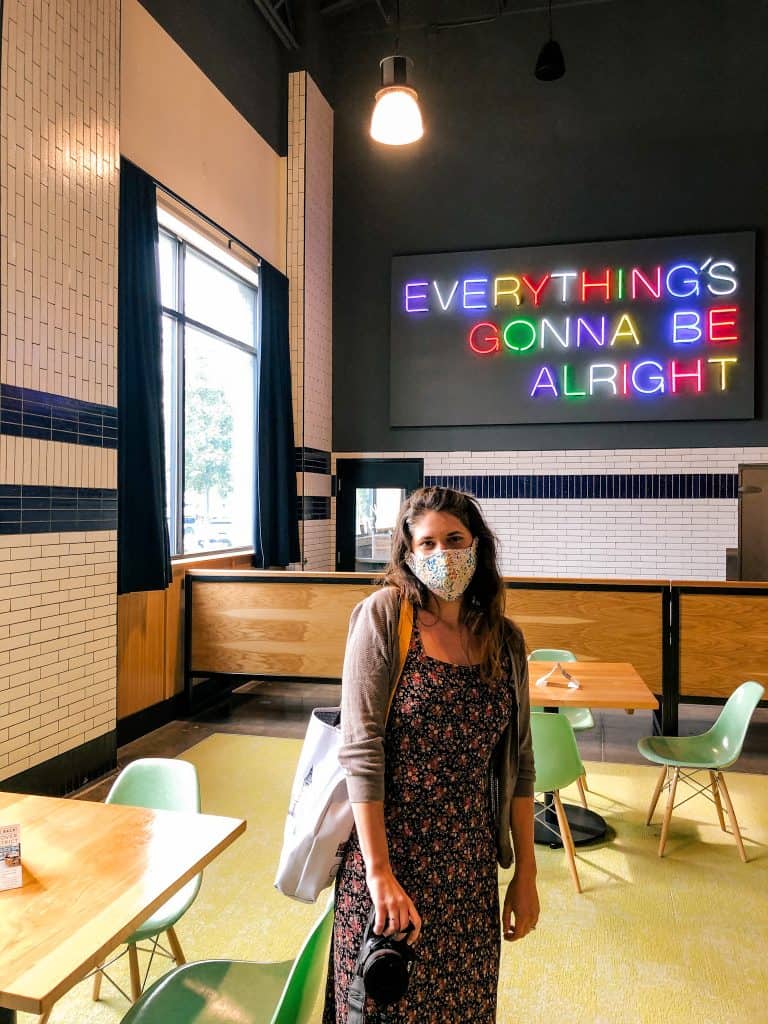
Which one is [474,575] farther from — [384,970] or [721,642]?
[721,642]

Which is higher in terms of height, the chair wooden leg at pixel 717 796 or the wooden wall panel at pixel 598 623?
the wooden wall panel at pixel 598 623

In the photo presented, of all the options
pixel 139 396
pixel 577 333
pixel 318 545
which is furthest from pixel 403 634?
pixel 577 333

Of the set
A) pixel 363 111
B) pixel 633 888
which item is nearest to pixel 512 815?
pixel 633 888

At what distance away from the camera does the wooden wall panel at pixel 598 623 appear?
5.13 meters

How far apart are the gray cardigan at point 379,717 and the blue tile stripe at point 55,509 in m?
2.83

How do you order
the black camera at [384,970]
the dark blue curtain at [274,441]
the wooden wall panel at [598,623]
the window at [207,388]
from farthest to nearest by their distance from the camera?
the dark blue curtain at [274,441] < the window at [207,388] < the wooden wall panel at [598,623] < the black camera at [384,970]

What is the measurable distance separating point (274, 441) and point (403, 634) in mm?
5734

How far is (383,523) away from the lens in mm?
8391

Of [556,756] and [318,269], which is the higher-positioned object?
[318,269]

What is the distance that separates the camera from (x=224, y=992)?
1.77 metres

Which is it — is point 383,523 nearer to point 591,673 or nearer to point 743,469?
point 743,469

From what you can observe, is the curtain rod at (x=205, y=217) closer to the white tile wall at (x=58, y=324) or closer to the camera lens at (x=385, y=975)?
the white tile wall at (x=58, y=324)

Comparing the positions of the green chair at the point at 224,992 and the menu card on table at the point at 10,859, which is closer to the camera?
the green chair at the point at 224,992

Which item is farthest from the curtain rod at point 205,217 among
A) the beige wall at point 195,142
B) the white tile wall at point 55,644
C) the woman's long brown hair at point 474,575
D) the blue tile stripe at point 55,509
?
the woman's long brown hair at point 474,575
